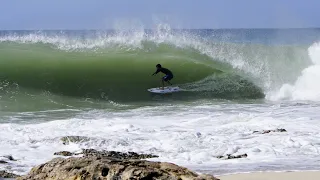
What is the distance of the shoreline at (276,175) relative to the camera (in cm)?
512

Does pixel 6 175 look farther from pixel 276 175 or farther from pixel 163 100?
pixel 163 100

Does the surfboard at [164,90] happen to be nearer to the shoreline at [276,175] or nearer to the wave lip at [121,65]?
the wave lip at [121,65]

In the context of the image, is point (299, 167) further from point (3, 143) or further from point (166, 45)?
point (166, 45)

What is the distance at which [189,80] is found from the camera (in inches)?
692

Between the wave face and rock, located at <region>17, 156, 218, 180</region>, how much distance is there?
10.5 m

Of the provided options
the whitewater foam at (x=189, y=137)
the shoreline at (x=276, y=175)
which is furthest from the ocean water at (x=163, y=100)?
the shoreline at (x=276, y=175)

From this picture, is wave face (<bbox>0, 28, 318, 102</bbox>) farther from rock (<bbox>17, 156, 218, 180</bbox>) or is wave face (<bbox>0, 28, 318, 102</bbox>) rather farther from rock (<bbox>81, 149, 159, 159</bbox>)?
rock (<bbox>17, 156, 218, 180</bbox>)

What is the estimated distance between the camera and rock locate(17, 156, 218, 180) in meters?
3.19

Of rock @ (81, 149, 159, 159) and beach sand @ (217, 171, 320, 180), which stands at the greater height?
rock @ (81, 149, 159, 159)

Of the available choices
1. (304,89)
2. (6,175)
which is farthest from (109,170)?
(304,89)

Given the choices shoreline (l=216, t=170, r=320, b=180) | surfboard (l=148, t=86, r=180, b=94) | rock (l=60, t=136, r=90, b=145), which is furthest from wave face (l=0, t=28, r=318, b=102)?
shoreline (l=216, t=170, r=320, b=180)

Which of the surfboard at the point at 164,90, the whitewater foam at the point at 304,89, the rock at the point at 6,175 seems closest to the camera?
the rock at the point at 6,175

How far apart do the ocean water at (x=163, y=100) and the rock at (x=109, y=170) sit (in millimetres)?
2301

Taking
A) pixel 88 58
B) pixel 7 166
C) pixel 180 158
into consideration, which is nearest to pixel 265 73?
pixel 88 58
